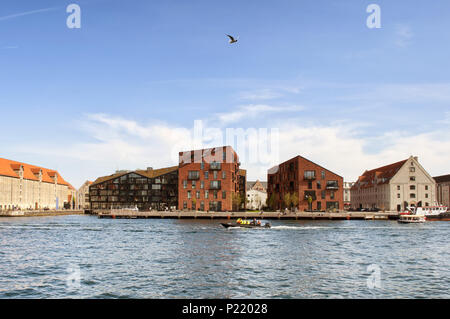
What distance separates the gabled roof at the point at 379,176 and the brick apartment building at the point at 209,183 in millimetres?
58533

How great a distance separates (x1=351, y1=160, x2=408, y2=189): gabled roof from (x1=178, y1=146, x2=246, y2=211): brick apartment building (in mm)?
58533

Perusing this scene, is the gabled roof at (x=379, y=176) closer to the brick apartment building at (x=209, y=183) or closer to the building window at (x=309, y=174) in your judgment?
the building window at (x=309, y=174)

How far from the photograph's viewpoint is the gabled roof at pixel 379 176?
15050cm

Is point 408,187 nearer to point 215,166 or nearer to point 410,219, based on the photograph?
point 410,219

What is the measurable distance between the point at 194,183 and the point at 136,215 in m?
20.2

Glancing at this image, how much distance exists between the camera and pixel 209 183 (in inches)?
5221

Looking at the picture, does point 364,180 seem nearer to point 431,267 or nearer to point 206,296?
point 431,267

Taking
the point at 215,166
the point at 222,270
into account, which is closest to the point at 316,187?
the point at 215,166

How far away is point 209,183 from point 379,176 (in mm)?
67851

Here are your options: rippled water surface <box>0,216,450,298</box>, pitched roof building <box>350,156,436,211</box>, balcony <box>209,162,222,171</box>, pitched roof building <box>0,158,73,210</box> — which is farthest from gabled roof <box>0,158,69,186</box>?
pitched roof building <box>350,156,436,211</box>

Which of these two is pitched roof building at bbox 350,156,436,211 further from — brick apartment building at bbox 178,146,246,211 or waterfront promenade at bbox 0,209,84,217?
waterfront promenade at bbox 0,209,84,217

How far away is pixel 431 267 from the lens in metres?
35.8

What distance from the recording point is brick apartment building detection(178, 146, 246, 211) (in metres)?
132
